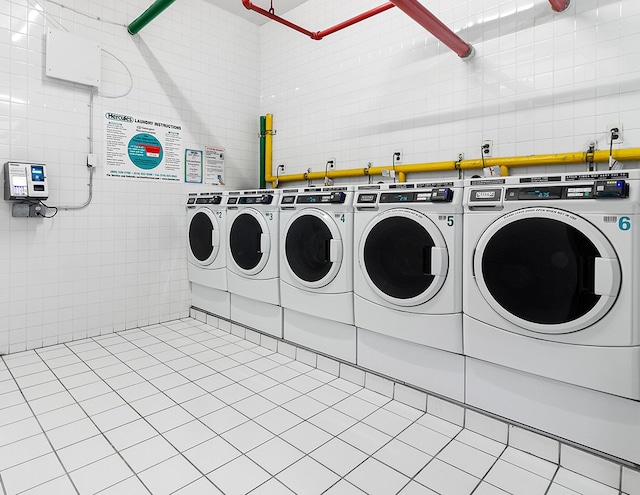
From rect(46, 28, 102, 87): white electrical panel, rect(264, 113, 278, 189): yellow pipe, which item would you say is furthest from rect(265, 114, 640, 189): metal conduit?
rect(46, 28, 102, 87): white electrical panel

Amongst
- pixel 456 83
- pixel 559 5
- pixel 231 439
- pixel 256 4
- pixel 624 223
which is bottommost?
pixel 231 439

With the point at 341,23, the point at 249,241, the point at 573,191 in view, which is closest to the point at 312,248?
the point at 249,241

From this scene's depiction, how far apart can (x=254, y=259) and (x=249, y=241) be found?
0.16 m

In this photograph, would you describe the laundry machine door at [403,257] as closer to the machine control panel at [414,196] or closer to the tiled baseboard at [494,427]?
the machine control panel at [414,196]

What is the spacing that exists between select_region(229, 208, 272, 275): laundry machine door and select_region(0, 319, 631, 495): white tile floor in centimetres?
79

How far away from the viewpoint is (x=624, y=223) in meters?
1.52

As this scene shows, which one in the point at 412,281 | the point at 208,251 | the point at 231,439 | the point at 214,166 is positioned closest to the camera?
the point at 231,439

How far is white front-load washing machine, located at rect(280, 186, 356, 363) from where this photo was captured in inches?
98.6

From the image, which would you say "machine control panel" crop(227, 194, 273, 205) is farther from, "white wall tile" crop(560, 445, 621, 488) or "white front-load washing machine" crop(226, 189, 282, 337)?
"white wall tile" crop(560, 445, 621, 488)

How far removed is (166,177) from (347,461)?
123 inches

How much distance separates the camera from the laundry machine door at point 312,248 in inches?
99.5

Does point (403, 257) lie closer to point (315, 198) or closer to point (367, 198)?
point (367, 198)

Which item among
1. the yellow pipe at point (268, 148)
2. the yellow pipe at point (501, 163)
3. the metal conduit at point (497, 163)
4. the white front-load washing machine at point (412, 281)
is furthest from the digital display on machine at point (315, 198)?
the yellow pipe at point (268, 148)

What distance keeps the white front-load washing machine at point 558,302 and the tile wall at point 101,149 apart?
2.99m
